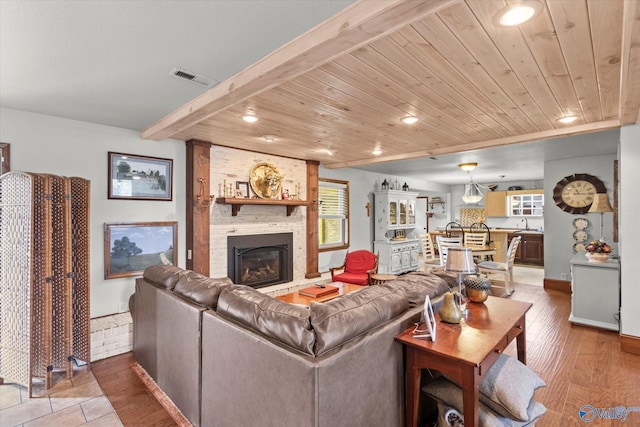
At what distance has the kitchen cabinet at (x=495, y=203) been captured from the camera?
9.20 m

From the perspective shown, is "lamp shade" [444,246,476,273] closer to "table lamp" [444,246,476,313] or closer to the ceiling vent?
"table lamp" [444,246,476,313]

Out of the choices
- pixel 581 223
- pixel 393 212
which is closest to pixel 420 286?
pixel 581 223

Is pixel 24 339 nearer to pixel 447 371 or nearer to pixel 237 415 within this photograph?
pixel 237 415

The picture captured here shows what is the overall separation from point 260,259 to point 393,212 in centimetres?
356

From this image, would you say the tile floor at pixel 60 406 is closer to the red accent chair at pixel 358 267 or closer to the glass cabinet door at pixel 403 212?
the red accent chair at pixel 358 267

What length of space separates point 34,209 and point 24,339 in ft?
3.51

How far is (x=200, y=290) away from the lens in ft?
7.10

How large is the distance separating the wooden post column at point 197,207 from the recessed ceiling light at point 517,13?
3.53 m

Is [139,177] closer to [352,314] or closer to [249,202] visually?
[249,202]

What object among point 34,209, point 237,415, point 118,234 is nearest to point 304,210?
point 118,234

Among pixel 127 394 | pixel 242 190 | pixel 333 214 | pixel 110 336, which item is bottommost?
pixel 127 394

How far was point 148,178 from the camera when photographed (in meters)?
3.81

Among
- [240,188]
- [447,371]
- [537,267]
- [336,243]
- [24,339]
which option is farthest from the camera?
[537,267]

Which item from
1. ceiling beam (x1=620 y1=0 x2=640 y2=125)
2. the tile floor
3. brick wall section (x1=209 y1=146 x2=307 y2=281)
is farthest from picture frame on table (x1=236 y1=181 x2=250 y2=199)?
ceiling beam (x1=620 y1=0 x2=640 y2=125)
